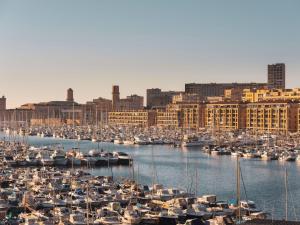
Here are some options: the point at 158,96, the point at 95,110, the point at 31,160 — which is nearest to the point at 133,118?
the point at 95,110

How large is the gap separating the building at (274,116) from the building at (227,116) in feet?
6.83

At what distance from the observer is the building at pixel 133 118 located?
10244cm

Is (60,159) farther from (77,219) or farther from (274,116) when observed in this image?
Answer: (274,116)

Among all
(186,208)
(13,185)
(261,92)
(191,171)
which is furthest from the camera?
(261,92)

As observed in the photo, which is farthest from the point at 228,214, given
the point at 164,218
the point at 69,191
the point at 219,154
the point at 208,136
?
the point at 208,136

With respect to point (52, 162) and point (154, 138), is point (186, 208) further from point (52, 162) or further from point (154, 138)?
point (154, 138)

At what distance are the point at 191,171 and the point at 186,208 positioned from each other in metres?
15.0

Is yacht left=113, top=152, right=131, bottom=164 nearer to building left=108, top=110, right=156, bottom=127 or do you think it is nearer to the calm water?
the calm water

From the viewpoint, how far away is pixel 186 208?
2200cm

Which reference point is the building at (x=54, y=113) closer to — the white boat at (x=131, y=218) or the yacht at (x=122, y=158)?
the yacht at (x=122, y=158)

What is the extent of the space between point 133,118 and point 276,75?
42263 millimetres

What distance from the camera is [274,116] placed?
2872 inches

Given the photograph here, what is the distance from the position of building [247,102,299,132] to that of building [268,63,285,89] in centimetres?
5897

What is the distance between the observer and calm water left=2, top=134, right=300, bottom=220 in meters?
26.2
